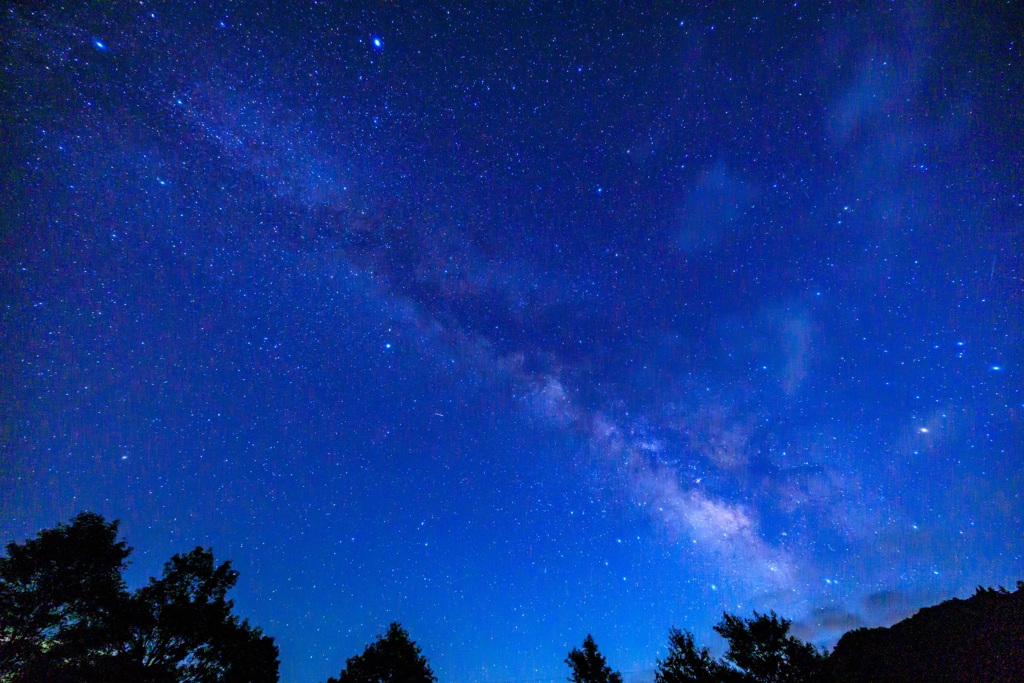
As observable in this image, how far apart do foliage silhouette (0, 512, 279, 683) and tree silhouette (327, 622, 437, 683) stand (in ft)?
18.5

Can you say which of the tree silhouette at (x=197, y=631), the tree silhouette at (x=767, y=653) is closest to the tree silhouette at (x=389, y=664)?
the tree silhouette at (x=197, y=631)

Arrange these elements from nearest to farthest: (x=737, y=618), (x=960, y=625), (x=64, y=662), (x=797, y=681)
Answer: (x=64, y=662) < (x=960, y=625) < (x=797, y=681) < (x=737, y=618)

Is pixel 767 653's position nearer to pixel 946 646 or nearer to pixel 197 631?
pixel 946 646

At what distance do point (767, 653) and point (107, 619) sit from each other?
3788 centimetres

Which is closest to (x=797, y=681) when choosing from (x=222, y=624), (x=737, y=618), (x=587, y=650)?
(x=737, y=618)

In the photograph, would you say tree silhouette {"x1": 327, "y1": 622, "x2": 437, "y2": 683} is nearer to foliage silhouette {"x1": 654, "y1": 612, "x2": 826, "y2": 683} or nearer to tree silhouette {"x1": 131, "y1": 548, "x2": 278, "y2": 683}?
tree silhouette {"x1": 131, "y1": 548, "x2": 278, "y2": 683}

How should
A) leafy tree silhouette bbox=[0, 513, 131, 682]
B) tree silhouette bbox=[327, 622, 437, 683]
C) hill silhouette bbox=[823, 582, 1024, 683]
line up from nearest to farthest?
leafy tree silhouette bbox=[0, 513, 131, 682]
hill silhouette bbox=[823, 582, 1024, 683]
tree silhouette bbox=[327, 622, 437, 683]

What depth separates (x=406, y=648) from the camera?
88.9 feet

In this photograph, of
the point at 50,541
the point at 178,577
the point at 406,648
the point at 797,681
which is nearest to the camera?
the point at 50,541

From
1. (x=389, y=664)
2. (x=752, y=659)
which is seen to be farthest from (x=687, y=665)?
(x=389, y=664)

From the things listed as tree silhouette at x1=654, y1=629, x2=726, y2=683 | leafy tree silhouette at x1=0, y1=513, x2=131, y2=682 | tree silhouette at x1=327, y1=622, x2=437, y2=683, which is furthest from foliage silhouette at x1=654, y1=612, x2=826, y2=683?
leafy tree silhouette at x1=0, y1=513, x2=131, y2=682

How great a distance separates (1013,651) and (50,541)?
43170mm

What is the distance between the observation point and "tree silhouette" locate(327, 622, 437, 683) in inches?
995

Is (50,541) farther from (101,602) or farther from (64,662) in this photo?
(64,662)
